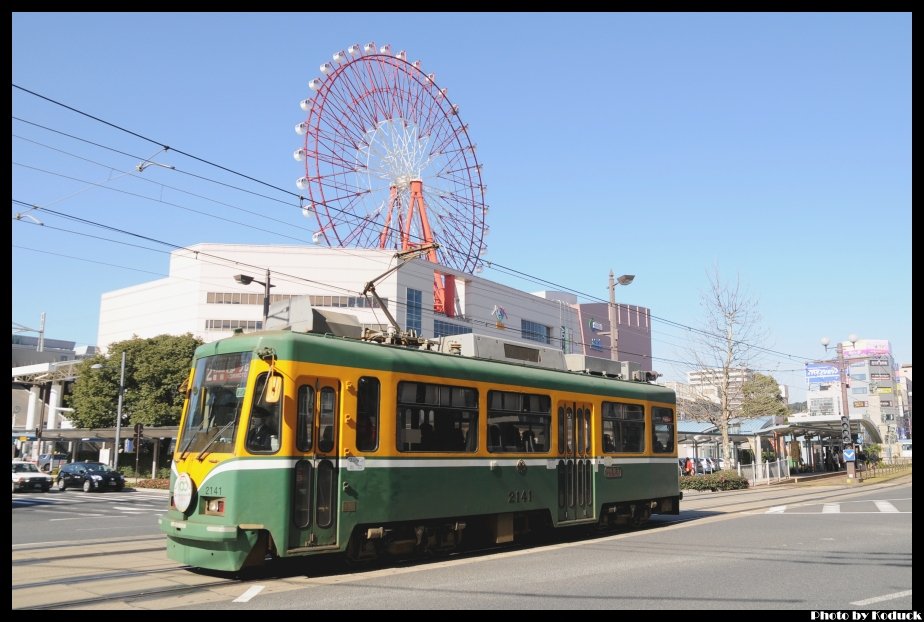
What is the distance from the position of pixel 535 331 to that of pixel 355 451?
235ft

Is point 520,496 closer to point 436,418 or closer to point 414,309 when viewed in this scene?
point 436,418

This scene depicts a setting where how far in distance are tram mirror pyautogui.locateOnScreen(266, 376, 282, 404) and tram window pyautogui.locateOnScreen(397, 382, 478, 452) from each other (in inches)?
79.2

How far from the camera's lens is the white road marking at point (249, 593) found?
27.4 feet

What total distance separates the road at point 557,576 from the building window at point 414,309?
49057 mm

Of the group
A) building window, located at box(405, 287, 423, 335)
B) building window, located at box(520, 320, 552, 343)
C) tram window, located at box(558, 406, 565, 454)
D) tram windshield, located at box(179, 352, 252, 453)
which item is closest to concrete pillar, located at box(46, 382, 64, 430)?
building window, located at box(405, 287, 423, 335)

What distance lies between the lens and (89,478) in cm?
3712

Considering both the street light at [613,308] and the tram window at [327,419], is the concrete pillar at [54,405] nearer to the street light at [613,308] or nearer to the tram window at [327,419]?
the street light at [613,308]

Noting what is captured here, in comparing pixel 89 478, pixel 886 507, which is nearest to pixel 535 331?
pixel 89 478

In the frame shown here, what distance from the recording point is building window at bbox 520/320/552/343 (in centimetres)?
7952

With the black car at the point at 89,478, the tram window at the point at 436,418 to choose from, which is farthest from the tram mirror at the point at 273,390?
the black car at the point at 89,478

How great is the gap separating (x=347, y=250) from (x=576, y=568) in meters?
57.1

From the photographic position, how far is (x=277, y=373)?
32.4 feet

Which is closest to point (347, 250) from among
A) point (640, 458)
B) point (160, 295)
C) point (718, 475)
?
point (160, 295)

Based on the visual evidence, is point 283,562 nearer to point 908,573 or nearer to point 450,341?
point 450,341
